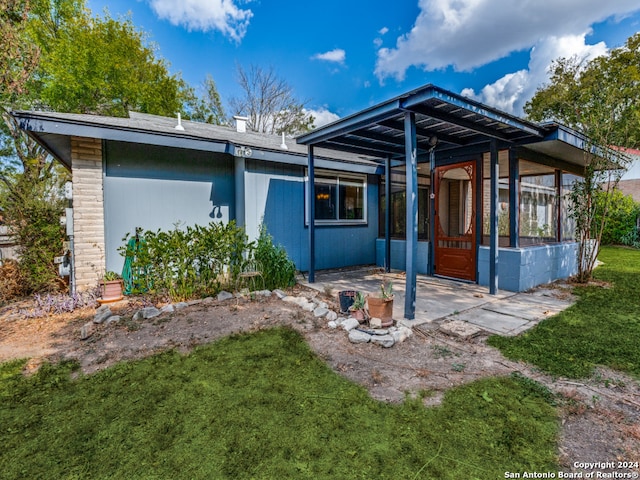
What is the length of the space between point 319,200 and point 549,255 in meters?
4.92

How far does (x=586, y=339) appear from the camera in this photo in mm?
3400

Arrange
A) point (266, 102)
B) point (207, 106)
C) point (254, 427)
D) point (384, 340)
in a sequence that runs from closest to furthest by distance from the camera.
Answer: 1. point (254, 427)
2. point (384, 340)
3. point (266, 102)
4. point (207, 106)

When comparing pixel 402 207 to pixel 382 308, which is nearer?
pixel 382 308

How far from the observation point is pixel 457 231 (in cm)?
637

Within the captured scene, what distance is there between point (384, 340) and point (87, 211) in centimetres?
505

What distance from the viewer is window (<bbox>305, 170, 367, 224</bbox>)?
24.2ft

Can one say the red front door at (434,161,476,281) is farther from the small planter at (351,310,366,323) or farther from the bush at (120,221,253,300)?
the bush at (120,221,253,300)

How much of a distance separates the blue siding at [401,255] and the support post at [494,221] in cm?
161

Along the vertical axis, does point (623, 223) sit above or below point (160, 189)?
below

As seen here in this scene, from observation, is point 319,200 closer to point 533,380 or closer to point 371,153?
point 371,153

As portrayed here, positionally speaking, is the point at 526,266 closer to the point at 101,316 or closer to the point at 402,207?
the point at 402,207

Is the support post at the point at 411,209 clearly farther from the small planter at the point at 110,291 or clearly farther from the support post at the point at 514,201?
the small planter at the point at 110,291

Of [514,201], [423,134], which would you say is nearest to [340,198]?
[423,134]

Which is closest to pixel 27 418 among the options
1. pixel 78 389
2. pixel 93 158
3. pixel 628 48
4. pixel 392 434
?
pixel 78 389
